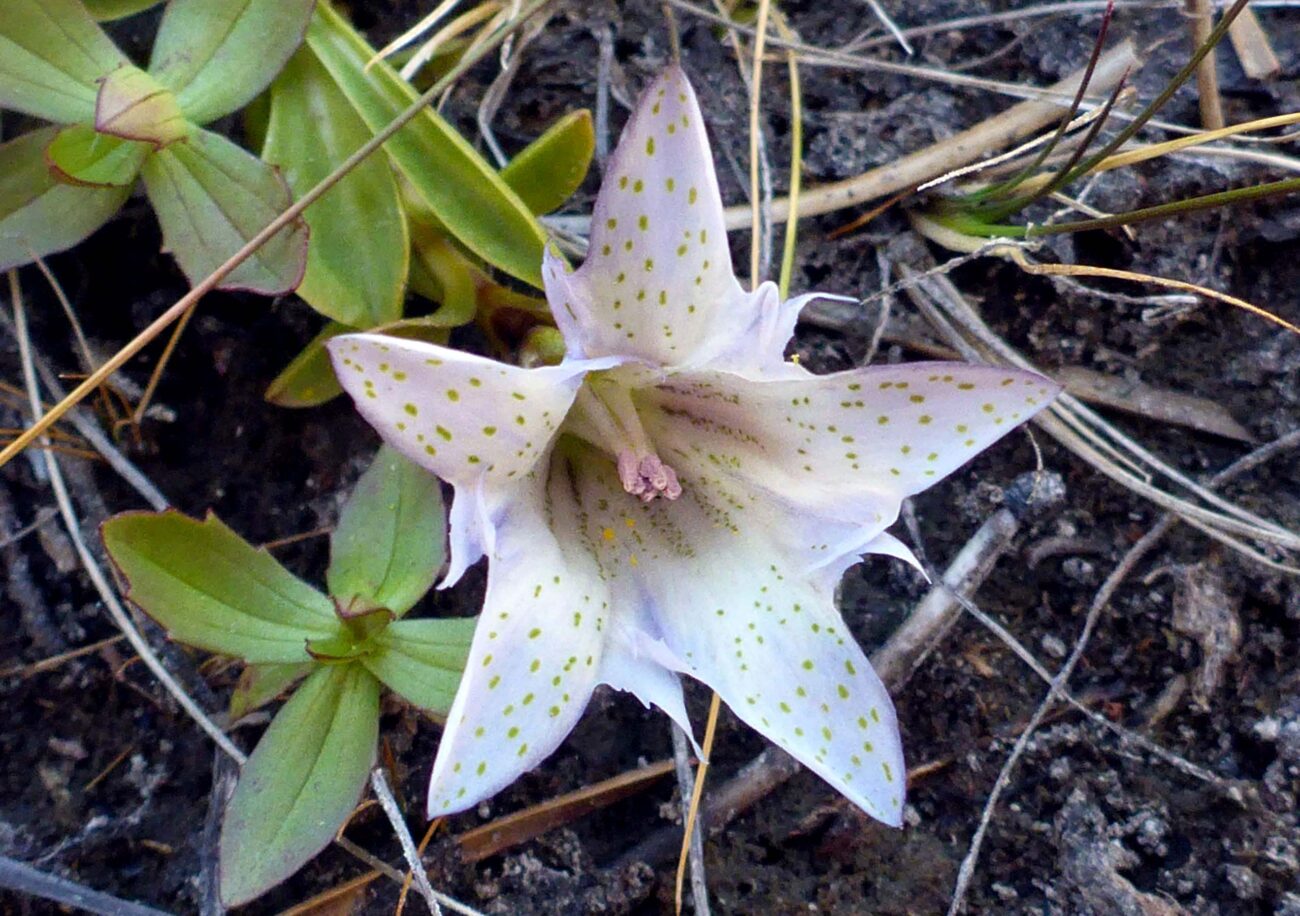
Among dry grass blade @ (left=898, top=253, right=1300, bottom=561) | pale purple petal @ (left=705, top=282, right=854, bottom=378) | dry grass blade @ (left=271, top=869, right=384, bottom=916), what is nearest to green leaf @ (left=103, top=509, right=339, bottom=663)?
dry grass blade @ (left=271, top=869, right=384, bottom=916)

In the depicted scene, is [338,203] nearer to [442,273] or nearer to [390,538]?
[442,273]

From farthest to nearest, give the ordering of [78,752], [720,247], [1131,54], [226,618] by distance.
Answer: [1131,54] → [78,752] → [226,618] → [720,247]

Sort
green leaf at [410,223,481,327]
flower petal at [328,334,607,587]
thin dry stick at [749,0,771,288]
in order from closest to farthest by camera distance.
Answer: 1. flower petal at [328,334,607,587]
2. green leaf at [410,223,481,327]
3. thin dry stick at [749,0,771,288]

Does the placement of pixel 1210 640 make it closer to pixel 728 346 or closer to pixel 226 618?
pixel 728 346

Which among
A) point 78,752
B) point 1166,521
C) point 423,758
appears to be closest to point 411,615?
point 423,758

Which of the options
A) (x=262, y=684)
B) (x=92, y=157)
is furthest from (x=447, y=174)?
(x=262, y=684)

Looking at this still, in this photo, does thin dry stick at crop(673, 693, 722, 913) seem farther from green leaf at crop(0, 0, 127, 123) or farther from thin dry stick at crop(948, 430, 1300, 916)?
green leaf at crop(0, 0, 127, 123)

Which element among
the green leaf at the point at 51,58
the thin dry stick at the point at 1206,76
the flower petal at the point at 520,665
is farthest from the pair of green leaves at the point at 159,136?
the thin dry stick at the point at 1206,76
